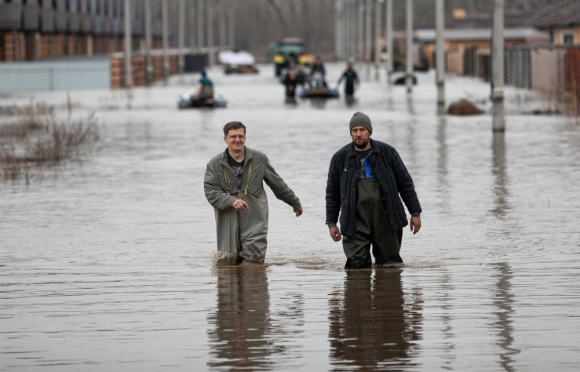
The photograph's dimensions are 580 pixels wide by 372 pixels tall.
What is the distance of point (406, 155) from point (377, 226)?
47.5ft

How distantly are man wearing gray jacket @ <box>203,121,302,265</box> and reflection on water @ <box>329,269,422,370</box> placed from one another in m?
0.93

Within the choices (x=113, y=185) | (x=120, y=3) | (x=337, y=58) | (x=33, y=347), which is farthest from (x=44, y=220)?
(x=337, y=58)

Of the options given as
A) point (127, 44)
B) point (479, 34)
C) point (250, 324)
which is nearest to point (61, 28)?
point (127, 44)

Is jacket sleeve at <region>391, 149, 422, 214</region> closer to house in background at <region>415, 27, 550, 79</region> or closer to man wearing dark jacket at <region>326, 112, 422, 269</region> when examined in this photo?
man wearing dark jacket at <region>326, 112, 422, 269</region>

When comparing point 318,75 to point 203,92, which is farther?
point 318,75

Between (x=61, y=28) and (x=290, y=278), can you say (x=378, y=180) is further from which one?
(x=61, y=28)

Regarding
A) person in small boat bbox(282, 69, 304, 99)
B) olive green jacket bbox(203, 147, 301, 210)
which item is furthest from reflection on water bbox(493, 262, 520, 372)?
person in small boat bbox(282, 69, 304, 99)

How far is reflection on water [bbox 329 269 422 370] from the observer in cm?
784

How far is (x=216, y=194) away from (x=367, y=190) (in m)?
1.38

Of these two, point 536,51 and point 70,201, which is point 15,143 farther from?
point 536,51

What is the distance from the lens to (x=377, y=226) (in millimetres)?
10688

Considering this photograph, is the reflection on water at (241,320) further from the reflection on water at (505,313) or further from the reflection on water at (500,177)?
the reflection on water at (500,177)

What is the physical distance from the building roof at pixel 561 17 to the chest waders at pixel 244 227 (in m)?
46.1

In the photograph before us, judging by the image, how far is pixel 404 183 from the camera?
10.7 meters
